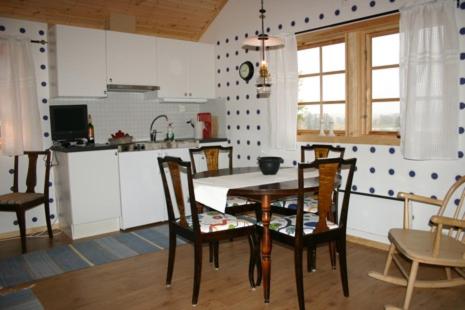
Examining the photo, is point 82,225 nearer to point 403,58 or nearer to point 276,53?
point 276,53

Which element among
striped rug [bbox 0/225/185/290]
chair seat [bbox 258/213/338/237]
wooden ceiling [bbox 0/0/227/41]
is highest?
wooden ceiling [bbox 0/0/227/41]

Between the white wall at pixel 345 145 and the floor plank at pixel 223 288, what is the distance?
1.36 feet

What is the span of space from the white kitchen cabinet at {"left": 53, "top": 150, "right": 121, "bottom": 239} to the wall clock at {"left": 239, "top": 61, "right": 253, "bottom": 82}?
1636 mm

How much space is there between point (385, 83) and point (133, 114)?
8.96 feet

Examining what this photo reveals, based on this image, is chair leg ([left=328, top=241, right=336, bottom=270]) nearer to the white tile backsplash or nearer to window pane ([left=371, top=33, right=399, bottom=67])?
window pane ([left=371, top=33, right=399, bottom=67])

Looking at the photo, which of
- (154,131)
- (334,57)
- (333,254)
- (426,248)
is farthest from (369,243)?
(154,131)

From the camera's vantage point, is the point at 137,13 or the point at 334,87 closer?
the point at 334,87

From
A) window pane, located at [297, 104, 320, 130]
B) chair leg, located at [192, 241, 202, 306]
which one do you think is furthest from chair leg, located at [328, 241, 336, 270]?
window pane, located at [297, 104, 320, 130]

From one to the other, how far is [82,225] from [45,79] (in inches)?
59.4

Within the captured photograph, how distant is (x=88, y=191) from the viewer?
3830mm

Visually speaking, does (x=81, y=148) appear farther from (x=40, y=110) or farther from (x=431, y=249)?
(x=431, y=249)

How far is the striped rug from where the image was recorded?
2.97m

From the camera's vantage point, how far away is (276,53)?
401 cm

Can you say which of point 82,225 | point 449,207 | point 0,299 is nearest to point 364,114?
point 449,207
